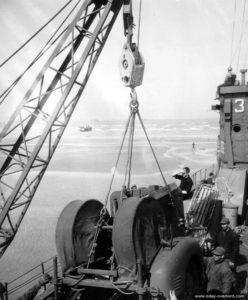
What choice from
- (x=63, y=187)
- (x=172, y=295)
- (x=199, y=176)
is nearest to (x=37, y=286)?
(x=172, y=295)

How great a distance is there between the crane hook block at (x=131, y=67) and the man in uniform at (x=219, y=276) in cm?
420

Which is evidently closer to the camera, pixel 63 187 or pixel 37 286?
pixel 37 286

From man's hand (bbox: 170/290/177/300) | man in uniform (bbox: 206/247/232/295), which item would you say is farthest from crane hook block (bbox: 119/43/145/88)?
man's hand (bbox: 170/290/177/300)

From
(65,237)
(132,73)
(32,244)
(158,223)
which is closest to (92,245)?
(65,237)

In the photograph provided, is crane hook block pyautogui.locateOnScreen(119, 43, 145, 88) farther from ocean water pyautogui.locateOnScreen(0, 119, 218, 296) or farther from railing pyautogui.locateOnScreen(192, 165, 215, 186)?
railing pyautogui.locateOnScreen(192, 165, 215, 186)

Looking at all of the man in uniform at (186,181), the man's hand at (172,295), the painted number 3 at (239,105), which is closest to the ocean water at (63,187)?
the man in uniform at (186,181)

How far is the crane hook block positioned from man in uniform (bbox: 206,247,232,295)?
420cm

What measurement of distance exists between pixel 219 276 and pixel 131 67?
492cm

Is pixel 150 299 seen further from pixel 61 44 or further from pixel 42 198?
pixel 42 198

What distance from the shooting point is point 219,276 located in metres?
5.84

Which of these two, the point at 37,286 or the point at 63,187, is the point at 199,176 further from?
the point at 37,286

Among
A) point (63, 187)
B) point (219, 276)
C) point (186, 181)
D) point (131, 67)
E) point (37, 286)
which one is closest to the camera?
point (219, 276)

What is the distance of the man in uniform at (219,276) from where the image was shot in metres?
5.78

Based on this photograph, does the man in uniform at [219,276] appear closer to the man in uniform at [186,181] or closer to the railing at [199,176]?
the man in uniform at [186,181]
